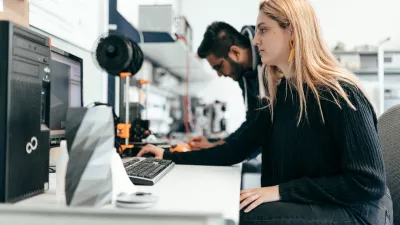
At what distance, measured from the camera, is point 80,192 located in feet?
2.43

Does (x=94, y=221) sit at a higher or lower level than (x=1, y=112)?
lower

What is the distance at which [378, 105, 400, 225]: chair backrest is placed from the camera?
4.41 ft

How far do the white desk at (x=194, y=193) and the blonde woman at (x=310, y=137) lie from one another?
4.9 inches

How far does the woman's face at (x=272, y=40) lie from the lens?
1.35 metres

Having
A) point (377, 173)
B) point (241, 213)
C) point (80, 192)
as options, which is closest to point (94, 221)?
point (80, 192)

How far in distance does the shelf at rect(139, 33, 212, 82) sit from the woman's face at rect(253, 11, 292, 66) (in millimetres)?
1420

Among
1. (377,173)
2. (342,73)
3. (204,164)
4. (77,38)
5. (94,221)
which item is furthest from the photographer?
(77,38)

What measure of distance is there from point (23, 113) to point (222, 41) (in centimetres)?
161

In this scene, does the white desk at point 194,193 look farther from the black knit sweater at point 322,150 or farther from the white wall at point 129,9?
the white wall at point 129,9

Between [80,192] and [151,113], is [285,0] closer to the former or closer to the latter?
[80,192]

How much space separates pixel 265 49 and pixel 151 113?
218 cm

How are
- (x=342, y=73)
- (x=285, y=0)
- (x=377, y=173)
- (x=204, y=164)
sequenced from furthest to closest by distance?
(x=204, y=164) → (x=285, y=0) → (x=342, y=73) → (x=377, y=173)

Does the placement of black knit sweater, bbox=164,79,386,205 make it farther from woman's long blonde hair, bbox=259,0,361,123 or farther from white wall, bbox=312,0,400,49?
white wall, bbox=312,0,400,49

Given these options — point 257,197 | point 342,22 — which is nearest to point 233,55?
point 257,197
